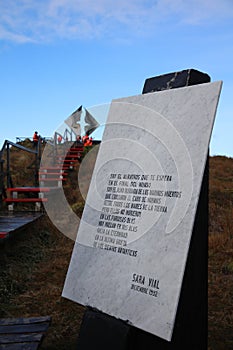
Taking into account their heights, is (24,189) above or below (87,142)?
below

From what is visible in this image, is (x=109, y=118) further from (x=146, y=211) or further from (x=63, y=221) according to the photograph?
(x=63, y=221)

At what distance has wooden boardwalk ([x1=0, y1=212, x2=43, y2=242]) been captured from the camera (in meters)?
5.52

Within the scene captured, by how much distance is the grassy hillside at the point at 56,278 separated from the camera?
3.80m

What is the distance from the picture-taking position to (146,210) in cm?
263

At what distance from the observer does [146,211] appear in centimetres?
263

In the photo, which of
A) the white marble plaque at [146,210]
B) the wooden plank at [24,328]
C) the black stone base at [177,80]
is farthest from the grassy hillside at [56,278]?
the black stone base at [177,80]

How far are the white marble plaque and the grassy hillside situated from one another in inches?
44.0

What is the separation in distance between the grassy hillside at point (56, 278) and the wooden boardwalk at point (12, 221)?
20 cm

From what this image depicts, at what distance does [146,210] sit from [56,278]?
303 centimetres

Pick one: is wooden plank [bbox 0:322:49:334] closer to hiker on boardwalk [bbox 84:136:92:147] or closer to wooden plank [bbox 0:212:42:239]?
wooden plank [bbox 0:212:42:239]

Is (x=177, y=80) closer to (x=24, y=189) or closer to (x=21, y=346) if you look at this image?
(x=21, y=346)

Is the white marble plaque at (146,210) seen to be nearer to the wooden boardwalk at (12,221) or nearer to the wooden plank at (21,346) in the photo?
the wooden plank at (21,346)

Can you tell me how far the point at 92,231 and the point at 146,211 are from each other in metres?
0.55

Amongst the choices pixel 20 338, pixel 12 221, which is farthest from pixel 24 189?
pixel 20 338
